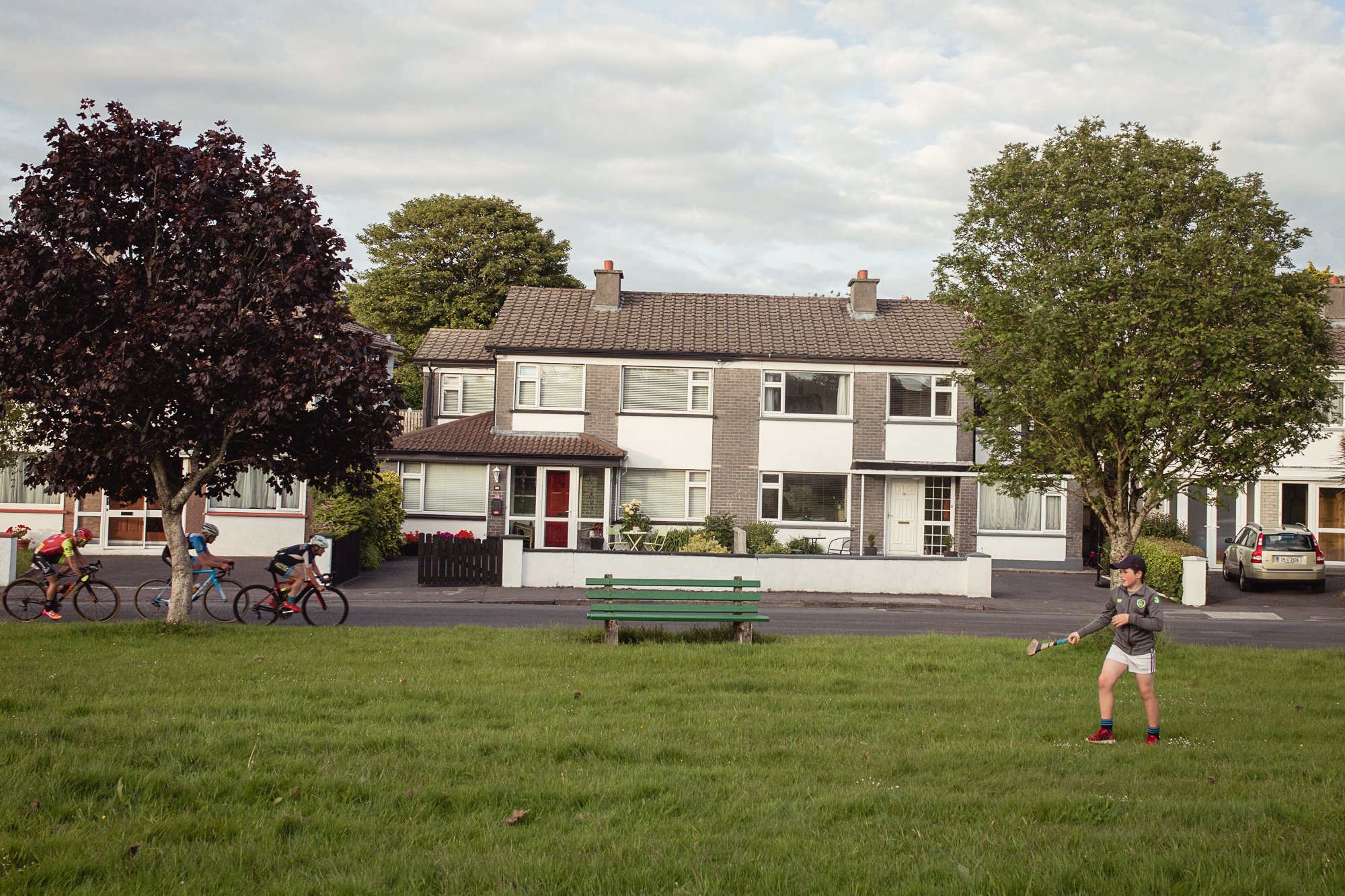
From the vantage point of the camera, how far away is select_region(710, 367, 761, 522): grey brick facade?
29672 mm

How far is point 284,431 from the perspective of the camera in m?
14.0

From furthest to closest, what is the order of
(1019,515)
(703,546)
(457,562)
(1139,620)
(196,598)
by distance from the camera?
(1019,515), (703,546), (457,562), (196,598), (1139,620)

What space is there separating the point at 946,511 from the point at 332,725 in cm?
2464

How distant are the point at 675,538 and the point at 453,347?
586 inches

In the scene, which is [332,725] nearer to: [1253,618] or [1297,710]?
[1297,710]

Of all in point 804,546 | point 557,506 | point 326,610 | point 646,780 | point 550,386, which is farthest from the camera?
point 550,386

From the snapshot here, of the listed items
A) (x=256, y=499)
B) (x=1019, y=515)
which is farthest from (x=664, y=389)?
(x=256, y=499)

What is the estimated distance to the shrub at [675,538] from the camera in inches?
1041

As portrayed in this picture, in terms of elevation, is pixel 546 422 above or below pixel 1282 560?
above

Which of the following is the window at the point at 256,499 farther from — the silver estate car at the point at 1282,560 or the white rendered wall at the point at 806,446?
the silver estate car at the point at 1282,560

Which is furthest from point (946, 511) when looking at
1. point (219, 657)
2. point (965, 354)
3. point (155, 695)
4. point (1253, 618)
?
point (155, 695)

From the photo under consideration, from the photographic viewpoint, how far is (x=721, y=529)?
28250mm

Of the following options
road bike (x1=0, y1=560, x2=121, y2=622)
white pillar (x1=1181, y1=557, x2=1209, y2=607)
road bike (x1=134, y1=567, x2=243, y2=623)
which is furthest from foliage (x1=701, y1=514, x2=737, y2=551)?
road bike (x1=0, y1=560, x2=121, y2=622)

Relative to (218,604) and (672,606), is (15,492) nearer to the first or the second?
(218,604)
